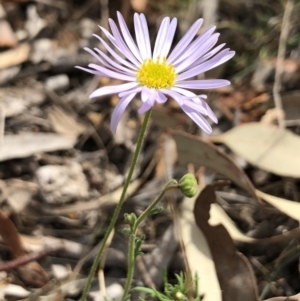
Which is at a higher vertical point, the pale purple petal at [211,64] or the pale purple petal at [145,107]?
the pale purple petal at [211,64]

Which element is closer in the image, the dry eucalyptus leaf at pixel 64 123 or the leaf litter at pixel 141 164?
the leaf litter at pixel 141 164

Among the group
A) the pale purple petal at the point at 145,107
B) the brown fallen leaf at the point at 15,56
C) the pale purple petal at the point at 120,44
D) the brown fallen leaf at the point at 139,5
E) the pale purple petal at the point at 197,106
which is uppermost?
the brown fallen leaf at the point at 139,5

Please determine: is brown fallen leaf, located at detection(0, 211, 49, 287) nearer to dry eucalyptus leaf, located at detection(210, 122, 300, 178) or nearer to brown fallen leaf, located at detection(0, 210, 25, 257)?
brown fallen leaf, located at detection(0, 210, 25, 257)

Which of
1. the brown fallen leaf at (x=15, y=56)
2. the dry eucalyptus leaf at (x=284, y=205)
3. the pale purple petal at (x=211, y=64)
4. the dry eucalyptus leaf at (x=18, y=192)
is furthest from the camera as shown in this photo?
the brown fallen leaf at (x=15, y=56)

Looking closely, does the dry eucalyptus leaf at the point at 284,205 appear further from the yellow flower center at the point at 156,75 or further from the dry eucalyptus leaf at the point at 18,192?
the dry eucalyptus leaf at the point at 18,192

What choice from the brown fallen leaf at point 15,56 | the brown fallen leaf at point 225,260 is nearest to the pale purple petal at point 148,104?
the brown fallen leaf at point 225,260

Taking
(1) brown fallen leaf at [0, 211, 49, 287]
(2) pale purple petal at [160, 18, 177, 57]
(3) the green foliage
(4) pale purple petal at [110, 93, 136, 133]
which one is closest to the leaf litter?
(1) brown fallen leaf at [0, 211, 49, 287]

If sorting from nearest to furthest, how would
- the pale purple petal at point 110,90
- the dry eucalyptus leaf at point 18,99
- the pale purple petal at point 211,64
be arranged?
the pale purple petal at point 110,90, the pale purple petal at point 211,64, the dry eucalyptus leaf at point 18,99
